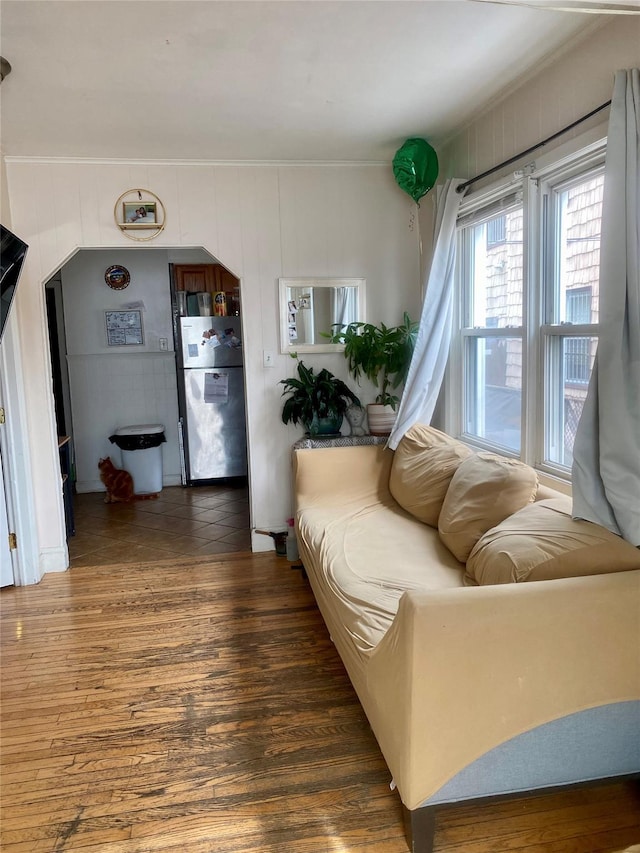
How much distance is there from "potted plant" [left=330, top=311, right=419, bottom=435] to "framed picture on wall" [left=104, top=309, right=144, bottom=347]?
2.67m

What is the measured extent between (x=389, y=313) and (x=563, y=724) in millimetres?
2914

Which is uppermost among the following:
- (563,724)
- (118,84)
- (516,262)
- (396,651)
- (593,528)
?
(118,84)

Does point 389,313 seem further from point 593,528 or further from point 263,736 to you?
point 263,736

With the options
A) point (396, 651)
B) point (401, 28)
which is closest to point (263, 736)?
point (396, 651)

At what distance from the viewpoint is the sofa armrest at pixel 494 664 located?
1.49 metres

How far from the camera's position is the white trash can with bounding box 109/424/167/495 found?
555 cm

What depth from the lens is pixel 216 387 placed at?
5723mm

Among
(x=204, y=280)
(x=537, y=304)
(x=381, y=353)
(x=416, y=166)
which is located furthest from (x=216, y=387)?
(x=537, y=304)

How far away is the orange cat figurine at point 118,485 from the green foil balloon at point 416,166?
3612 millimetres

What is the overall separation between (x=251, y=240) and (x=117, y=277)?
2384 mm

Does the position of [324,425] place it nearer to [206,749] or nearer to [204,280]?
[206,749]

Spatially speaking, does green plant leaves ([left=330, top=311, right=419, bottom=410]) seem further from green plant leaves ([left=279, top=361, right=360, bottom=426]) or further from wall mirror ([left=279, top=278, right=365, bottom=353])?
green plant leaves ([left=279, top=361, right=360, bottom=426])

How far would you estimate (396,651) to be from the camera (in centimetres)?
157

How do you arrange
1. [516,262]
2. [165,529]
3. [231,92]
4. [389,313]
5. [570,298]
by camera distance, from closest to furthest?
1. [570,298]
2. [231,92]
3. [516,262]
4. [389,313]
5. [165,529]
